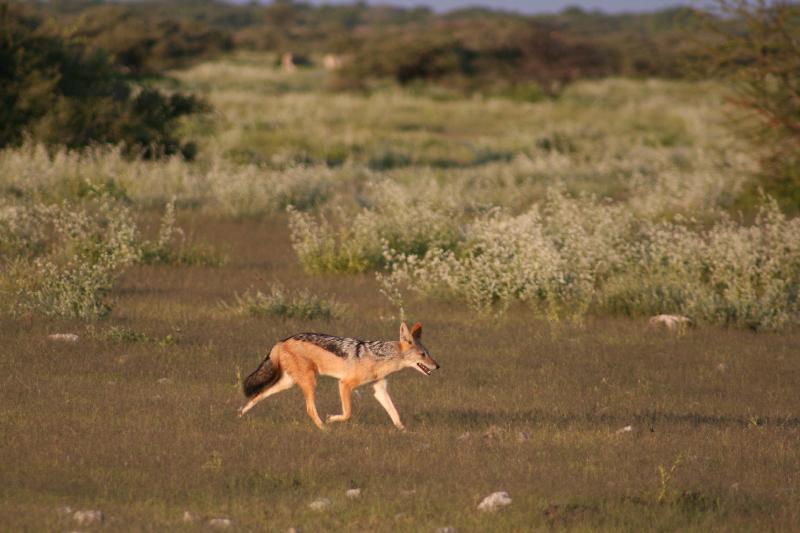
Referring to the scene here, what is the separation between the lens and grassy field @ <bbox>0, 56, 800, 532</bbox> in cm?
647

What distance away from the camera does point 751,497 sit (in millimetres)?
6699

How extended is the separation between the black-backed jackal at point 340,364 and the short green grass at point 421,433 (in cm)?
24

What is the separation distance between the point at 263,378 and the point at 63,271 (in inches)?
219

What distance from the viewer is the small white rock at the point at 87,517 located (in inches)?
227

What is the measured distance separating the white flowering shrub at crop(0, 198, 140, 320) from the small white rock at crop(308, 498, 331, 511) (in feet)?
19.4

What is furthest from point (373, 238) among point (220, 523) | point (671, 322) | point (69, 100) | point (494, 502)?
point (69, 100)

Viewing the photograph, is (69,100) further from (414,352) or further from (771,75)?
(414,352)

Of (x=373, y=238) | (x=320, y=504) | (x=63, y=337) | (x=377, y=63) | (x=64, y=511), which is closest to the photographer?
(x=64, y=511)

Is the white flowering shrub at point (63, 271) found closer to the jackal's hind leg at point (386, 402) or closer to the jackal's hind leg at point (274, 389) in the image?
the jackal's hind leg at point (274, 389)

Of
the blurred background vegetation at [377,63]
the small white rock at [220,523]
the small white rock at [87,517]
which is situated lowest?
the blurred background vegetation at [377,63]

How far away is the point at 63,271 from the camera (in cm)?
1276

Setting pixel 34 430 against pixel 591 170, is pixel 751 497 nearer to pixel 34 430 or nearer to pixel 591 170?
pixel 34 430

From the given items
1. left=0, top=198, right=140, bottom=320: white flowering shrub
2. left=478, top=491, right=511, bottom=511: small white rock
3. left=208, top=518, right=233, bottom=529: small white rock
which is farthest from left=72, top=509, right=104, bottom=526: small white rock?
left=0, top=198, right=140, bottom=320: white flowering shrub

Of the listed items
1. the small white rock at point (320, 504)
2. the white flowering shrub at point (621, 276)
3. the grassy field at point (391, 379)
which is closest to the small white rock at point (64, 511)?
the grassy field at point (391, 379)
